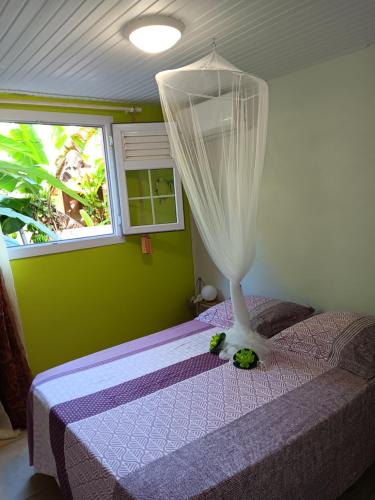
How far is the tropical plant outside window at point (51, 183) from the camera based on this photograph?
308cm

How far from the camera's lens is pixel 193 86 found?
207 centimetres

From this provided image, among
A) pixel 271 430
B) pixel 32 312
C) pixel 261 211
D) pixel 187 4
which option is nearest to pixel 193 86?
pixel 187 4

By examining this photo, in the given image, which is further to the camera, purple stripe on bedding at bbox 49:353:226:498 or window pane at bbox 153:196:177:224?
window pane at bbox 153:196:177:224

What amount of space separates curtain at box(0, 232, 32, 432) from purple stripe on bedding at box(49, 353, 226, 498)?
0.96 metres

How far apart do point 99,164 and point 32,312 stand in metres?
1.57

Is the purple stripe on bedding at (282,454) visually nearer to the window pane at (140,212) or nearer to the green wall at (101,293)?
the green wall at (101,293)

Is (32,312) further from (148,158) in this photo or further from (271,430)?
(271,430)

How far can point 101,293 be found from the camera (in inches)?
129

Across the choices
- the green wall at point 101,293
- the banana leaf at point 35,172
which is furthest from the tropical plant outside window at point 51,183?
the green wall at point 101,293

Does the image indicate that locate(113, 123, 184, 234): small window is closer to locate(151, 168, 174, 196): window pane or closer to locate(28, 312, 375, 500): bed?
locate(151, 168, 174, 196): window pane

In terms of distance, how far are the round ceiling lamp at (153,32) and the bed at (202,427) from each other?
1.75 metres

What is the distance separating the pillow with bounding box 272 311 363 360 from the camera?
218 cm

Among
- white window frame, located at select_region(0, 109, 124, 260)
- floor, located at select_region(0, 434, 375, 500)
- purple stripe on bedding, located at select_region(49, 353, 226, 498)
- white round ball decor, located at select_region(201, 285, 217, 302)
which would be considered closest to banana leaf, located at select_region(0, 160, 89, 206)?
white window frame, located at select_region(0, 109, 124, 260)

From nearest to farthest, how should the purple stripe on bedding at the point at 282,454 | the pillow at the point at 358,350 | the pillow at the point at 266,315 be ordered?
1. the purple stripe on bedding at the point at 282,454
2. the pillow at the point at 358,350
3. the pillow at the point at 266,315
